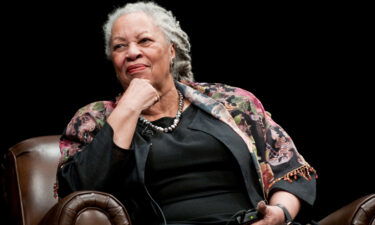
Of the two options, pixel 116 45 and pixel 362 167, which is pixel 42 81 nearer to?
pixel 116 45

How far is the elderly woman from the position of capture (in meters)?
2.09

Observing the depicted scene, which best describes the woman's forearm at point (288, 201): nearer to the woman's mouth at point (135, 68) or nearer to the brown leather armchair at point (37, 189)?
the brown leather armchair at point (37, 189)

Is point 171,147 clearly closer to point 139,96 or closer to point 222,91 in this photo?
point 139,96

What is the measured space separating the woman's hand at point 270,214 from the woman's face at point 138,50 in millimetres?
600

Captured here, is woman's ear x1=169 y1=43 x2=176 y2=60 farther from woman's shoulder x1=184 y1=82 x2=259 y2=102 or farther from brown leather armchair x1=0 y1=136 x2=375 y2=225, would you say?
brown leather armchair x1=0 y1=136 x2=375 y2=225

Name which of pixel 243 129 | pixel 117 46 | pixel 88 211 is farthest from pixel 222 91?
pixel 88 211

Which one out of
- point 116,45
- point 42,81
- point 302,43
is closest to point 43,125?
point 42,81

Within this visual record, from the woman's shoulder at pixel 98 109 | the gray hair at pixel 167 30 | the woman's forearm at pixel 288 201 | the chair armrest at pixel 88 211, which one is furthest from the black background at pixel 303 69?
the chair armrest at pixel 88 211

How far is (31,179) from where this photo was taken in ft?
7.81

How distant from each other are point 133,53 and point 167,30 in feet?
0.69

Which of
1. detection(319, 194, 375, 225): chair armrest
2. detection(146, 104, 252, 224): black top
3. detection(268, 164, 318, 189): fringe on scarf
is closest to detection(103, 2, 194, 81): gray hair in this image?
detection(146, 104, 252, 224): black top

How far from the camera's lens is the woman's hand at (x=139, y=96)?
217 centimetres

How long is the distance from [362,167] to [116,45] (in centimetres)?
135

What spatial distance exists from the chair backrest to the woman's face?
1.32 ft
